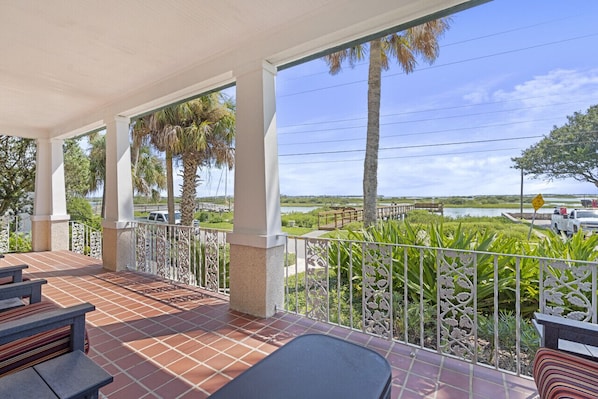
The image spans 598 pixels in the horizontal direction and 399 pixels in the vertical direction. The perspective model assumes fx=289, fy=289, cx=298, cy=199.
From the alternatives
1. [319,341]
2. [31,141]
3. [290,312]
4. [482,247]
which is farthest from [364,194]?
[31,141]

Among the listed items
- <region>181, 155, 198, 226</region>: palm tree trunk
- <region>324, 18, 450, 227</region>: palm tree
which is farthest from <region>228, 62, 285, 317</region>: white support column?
<region>181, 155, 198, 226</region>: palm tree trunk

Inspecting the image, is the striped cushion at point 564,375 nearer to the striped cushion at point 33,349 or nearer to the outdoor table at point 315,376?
the outdoor table at point 315,376

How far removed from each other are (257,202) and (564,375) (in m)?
2.42

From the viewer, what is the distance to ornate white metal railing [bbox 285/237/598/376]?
215 cm

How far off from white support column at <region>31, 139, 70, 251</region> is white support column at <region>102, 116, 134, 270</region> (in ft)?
8.85

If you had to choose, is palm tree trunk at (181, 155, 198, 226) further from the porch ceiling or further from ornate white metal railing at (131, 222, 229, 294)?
the porch ceiling

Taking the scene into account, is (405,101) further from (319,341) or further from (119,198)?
(319,341)

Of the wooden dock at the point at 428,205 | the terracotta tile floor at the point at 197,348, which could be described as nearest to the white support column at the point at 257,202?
the terracotta tile floor at the point at 197,348

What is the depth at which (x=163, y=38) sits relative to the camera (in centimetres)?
292

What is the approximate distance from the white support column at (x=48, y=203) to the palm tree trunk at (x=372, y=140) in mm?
6886

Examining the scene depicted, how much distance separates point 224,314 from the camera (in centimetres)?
301

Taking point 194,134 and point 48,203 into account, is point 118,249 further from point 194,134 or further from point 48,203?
point 194,134

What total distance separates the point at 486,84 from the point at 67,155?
1478 centimetres

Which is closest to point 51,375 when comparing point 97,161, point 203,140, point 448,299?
point 448,299
